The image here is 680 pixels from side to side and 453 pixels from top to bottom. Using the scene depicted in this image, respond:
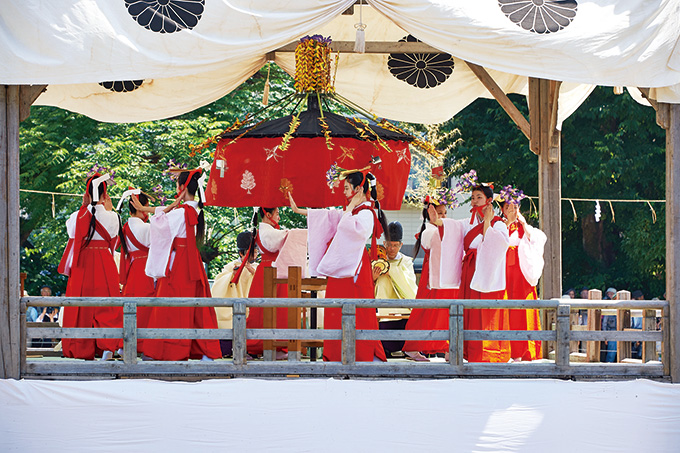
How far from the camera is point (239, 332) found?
7.26m

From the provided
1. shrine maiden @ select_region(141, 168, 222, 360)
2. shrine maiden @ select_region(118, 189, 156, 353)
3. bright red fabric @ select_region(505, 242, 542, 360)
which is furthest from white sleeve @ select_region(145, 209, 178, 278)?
bright red fabric @ select_region(505, 242, 542, 360)

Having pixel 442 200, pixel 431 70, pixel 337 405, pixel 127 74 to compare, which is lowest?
pixel 337 405

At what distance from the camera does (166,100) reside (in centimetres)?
1036

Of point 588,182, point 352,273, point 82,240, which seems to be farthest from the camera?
point 588,182

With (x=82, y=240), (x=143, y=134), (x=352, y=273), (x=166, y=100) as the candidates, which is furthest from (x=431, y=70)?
(x=143, y=134)

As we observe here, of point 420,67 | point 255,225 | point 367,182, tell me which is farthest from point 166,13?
point 420,67

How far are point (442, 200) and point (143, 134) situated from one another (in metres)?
8.00

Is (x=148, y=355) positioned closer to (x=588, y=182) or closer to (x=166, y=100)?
(x=166, y=100)

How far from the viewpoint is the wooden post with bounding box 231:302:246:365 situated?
286 inches

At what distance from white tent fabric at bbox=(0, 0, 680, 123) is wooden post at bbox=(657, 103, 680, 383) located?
28cm

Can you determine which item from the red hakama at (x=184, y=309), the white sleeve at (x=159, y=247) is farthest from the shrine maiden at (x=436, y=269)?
the white sleeve at (x=159, y=247)

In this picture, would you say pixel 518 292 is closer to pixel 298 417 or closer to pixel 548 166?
pixel 548 166

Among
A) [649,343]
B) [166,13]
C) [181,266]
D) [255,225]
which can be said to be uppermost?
[166,13]

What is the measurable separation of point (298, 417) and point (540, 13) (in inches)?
143
